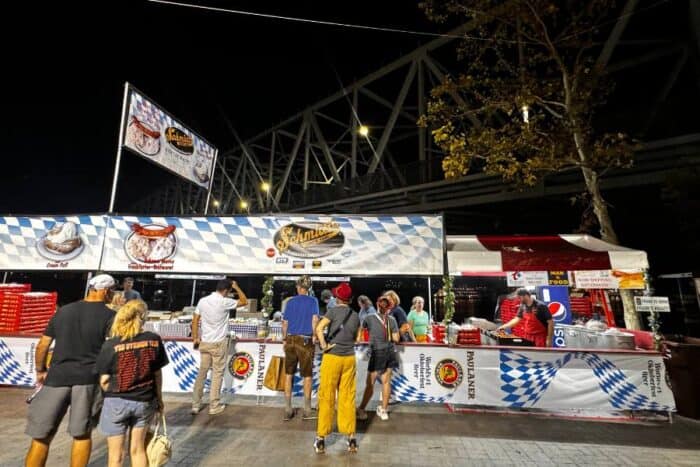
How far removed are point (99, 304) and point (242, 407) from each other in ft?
10.7

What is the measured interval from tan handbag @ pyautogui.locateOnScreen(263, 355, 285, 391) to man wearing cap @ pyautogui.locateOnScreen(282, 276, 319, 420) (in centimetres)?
31

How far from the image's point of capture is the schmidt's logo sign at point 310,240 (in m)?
6.21

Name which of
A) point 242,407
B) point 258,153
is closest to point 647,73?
point 242,407

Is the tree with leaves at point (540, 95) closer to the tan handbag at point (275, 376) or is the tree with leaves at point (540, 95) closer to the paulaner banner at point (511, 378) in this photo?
the paulaner banner at point (511, 378)

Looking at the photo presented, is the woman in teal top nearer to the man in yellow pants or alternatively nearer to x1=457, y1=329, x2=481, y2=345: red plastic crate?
x1=457, y1=329, x2=481, y2=345: red plastic crate

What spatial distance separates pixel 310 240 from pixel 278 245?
611 millimetres

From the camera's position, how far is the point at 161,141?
7.52m

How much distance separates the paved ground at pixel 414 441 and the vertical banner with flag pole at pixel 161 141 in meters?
4.36

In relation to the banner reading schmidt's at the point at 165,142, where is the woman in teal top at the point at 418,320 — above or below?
below

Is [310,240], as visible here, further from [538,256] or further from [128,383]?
[538,256]

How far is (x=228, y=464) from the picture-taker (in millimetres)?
3799

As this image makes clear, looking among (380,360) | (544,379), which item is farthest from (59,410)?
(544,379)

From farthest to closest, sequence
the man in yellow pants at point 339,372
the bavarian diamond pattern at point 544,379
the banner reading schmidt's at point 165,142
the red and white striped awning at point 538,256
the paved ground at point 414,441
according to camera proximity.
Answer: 1. the banner reading schmidt's at point 165,142
2. the red and white striped awning at point 538,256
3. the bavarian diamond pattern at point 544,379
4. the man in yellow pants at point 339,372
5. the paved ground at point 414,441

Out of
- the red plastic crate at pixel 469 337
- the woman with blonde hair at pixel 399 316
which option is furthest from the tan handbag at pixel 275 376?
the red plastic crate at pixel 469 337
